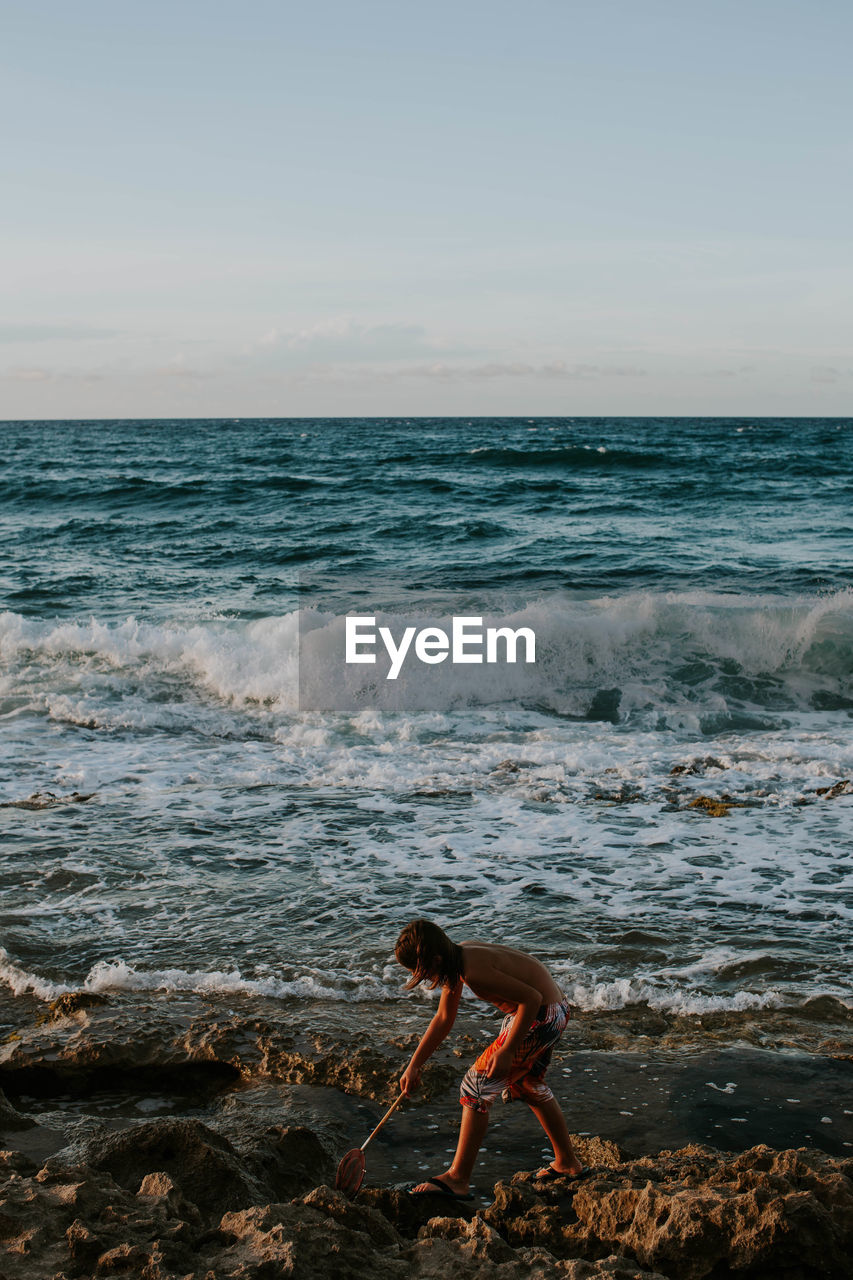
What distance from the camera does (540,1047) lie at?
3793mm

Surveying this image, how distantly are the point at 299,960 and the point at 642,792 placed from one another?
4.07 meters

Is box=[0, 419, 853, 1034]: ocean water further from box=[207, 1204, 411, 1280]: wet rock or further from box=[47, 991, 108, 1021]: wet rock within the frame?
box=[207, 1204, 411, 1280]: wet rock

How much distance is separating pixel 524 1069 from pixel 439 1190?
53cm

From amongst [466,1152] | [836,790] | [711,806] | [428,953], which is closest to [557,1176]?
[466,1152]

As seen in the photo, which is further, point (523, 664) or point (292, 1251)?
point (523, 664)

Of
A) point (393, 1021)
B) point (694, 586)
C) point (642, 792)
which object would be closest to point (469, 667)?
point (642, 792)

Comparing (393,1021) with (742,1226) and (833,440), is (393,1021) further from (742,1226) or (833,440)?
(833,440)

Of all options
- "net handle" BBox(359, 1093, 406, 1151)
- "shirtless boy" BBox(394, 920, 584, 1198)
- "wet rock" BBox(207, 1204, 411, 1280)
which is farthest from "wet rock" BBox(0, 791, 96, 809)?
"wet rock" BBox(207, 1204, 411, 1280)

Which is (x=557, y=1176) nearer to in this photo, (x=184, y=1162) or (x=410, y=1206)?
(x=410, y=1206)

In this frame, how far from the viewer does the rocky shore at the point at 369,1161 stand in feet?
9.83

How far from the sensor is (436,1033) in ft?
12.1

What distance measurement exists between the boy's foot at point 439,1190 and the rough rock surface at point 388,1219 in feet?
0.10

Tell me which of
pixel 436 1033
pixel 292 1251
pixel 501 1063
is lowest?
pixel 292 1251

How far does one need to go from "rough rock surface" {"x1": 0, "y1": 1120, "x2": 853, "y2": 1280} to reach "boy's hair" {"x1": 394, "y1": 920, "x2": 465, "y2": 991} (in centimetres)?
78
